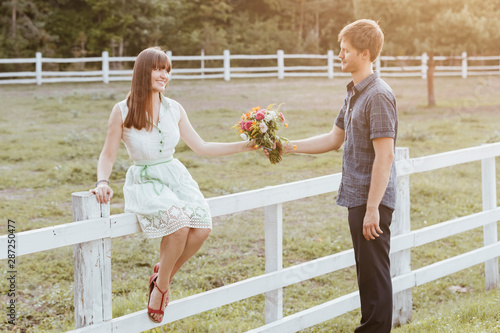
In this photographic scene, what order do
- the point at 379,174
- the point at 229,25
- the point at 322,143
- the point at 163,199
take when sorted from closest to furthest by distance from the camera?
the point at 163,199 < the point at 379,174 < the point at 322,143 < the point at 229,25

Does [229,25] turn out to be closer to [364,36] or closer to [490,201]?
[490,201]

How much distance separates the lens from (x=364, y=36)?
3.68 meters

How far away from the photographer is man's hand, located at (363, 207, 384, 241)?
12.2 ft

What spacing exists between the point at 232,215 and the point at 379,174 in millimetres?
5460

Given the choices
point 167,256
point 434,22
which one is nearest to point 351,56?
point 167,256

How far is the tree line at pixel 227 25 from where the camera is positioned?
20.9 meters

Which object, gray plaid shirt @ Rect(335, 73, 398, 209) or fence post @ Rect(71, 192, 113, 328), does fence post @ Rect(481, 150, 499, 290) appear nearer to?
gray plaid shirt @ Rect(335, 73, 398, 209)

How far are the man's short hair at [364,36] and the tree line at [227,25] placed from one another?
17.3m

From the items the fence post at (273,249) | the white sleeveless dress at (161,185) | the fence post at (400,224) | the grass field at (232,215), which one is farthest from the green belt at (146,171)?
the fence post at (400,224)

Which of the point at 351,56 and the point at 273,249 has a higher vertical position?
the point at 351,56

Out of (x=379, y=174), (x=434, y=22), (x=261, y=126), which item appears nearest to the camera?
(x=379, y=174)

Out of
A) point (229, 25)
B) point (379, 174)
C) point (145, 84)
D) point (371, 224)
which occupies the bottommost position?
point (371, 224)

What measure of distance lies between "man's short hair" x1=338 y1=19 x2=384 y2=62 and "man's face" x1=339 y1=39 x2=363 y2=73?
0.02 m

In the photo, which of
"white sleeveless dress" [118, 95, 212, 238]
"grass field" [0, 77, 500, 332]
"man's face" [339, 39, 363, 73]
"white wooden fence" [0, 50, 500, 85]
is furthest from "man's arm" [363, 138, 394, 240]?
"white wooden fence" [0, 50, 500, 85]
